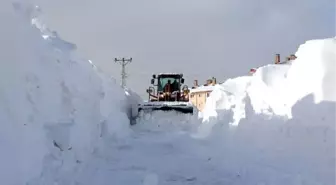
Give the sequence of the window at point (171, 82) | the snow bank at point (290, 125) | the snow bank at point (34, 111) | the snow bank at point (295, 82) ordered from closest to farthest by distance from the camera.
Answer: the snow bank at point (34, 111), the snow bank at point (290, 125), the snow bank at point (295, 82), the window at point (171, 82)

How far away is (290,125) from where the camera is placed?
1189 cm

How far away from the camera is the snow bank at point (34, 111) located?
4699 mm

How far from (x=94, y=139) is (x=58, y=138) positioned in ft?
11.7

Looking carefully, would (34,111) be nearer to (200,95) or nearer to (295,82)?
(295,82)

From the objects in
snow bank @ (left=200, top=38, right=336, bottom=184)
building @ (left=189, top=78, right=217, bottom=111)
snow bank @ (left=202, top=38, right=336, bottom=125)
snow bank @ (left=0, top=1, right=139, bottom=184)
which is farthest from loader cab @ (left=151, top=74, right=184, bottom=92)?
building @ (left=189, top=78, right=217, bottom=111)

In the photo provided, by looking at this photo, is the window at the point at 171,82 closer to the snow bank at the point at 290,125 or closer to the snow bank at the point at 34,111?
the snow bank at the point at 290,125

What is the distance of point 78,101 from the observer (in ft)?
27.6

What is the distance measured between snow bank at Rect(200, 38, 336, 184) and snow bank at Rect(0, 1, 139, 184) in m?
2.49

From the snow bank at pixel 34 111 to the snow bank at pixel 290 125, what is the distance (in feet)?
8.18

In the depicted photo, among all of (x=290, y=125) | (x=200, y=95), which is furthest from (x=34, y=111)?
(x=200, y=95)

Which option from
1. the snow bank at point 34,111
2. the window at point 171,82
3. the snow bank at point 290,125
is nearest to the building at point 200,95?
the window at point 171,82

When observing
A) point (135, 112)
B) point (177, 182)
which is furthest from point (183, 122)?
point (177, 182)

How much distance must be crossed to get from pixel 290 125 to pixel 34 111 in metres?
7.81

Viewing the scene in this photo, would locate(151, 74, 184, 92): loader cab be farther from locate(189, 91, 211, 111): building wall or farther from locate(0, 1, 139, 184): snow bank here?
locate(189, 91, 211, 111): building wall
